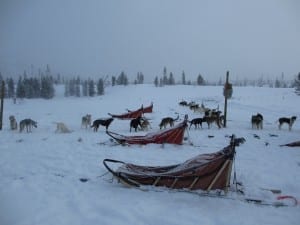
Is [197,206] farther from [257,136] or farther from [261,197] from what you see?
[257,136]

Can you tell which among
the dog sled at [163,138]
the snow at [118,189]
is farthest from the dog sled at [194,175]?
the dog sled at [163,138]

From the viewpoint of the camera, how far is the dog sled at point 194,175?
677 cm

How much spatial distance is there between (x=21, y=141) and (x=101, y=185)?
8201 millimetres

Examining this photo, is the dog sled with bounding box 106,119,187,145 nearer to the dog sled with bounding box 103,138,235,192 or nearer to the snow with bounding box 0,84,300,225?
the snow with bounding box 0,84,300,225

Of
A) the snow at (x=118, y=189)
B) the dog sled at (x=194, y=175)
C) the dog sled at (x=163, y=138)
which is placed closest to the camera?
the snow at (x=118, y=189)

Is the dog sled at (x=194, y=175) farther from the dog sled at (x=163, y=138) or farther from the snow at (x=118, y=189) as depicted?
the dog sled at (x=163, y=138)

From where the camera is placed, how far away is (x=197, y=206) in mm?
6367

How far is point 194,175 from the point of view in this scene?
22.7 ft

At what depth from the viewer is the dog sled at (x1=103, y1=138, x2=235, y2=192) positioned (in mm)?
6770

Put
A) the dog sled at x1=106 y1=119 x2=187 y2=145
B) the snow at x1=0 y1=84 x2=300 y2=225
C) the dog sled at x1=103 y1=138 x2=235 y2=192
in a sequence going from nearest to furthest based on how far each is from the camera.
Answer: the snow at x1=0 y1=84 x2=300 y2=225, the dog sled at x1=103 y1=138 x2=235 y2=192, the dog sled at x1=106 y1=119 x2=187 y2=145

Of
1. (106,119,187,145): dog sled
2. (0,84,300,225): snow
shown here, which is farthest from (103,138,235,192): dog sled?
(106,119,187,145): dog sled

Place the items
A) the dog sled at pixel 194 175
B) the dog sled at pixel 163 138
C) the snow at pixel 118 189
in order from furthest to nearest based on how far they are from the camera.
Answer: the dog sled at pixel 163 138, the dog sled at pixel 194 175, the snow at pixel 118 189

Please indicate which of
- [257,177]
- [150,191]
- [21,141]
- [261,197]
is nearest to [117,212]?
[150,191]

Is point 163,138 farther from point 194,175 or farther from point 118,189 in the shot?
point 194,175
